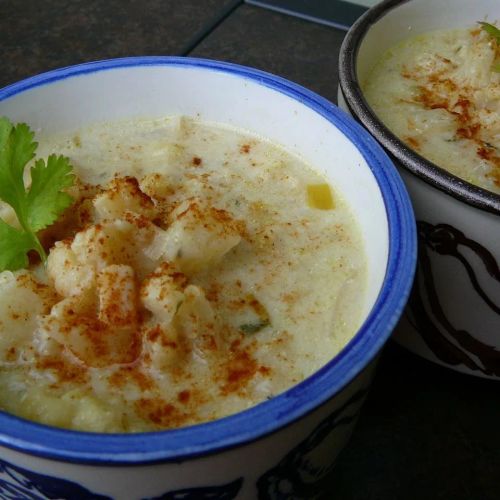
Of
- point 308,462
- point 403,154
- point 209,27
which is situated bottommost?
point 209,27

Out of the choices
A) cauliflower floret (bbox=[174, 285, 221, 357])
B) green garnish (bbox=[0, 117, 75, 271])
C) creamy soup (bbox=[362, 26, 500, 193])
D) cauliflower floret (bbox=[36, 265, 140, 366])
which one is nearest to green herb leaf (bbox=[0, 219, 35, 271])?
green garnish (bbox=[0, 117, 75, 271])

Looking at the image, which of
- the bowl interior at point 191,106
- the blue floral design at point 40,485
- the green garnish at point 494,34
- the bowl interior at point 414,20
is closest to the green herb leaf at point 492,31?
the green garnish at point 494,34

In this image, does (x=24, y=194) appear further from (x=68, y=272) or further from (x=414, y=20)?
(x=414, y=20)

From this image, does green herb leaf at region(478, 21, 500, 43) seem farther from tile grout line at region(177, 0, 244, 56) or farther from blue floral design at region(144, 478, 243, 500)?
blue floral design at region(144, 478, 243, 500)

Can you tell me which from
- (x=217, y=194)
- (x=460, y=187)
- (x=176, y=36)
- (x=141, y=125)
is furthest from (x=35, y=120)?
(x=176, y=36)

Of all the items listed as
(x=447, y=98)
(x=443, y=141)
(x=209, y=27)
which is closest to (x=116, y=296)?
(x=443, y=141)
